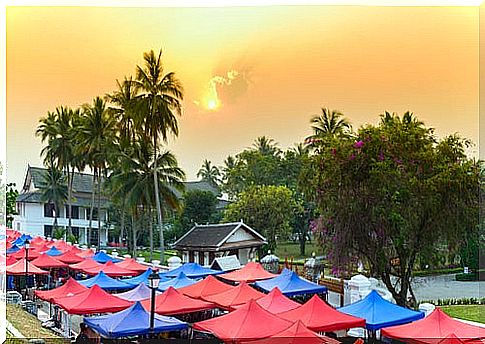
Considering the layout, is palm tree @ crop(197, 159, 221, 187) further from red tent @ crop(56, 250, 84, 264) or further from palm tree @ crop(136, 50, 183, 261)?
red tent @ crop(56, 250, 84, 264)

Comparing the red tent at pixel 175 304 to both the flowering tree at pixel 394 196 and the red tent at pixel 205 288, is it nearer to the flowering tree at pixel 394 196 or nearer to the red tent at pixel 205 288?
the red tent at pixel 205 288

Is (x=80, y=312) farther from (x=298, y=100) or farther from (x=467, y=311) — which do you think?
(x=467, y=311)

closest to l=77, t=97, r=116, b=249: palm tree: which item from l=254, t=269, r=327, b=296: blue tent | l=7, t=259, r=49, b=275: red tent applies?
l=7, t=259, r=49, b=275: red tent

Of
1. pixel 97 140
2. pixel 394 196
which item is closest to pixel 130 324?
pixel 394 196

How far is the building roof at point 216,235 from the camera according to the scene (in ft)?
23.3

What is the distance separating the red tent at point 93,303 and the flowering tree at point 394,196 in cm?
202

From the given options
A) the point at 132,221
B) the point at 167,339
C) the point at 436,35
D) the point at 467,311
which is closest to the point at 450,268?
the point at 467,311

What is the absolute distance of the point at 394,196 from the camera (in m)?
6.39

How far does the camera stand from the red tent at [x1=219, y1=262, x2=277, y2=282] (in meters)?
7.13

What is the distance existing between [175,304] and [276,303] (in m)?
0.90

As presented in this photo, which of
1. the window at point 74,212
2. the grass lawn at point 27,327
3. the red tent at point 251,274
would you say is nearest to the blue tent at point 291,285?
the red tent at point 251,274

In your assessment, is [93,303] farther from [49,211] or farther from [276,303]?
[49,211]

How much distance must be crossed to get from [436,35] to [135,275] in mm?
4301

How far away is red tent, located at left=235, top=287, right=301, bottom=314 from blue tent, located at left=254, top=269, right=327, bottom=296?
1.80 feet
